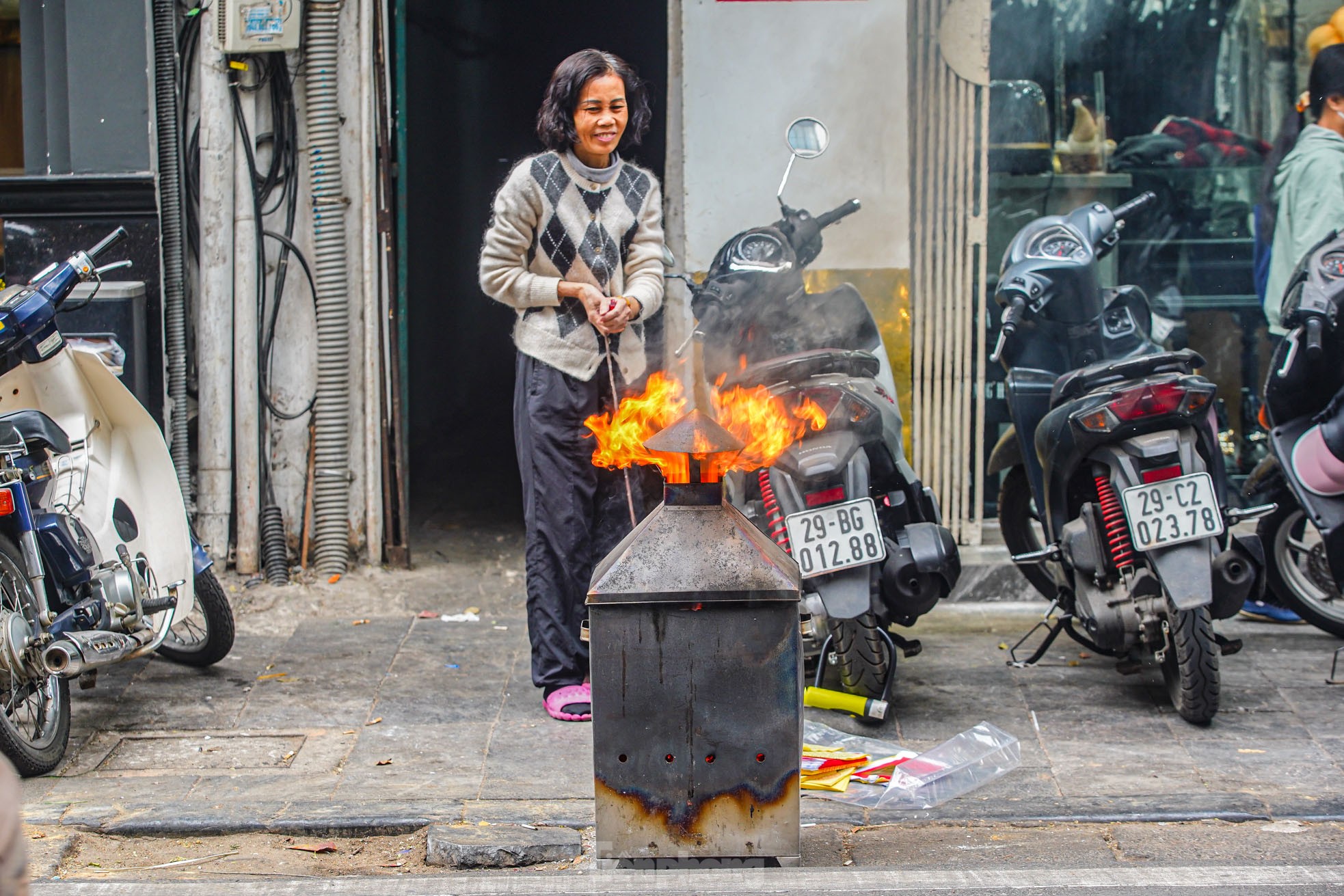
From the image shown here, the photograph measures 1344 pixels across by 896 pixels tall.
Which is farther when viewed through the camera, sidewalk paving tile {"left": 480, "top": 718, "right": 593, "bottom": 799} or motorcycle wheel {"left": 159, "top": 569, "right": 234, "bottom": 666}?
motorcycle wheel {"left": 159, "top": 569, "right": 234, "bottom": 666}

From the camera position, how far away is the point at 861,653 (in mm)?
4828

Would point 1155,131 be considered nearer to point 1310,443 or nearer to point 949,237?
point 949,237

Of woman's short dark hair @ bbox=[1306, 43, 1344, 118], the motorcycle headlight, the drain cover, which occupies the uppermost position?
woman's short dark hair @ bbox=[1306, 43, 1344, 118]

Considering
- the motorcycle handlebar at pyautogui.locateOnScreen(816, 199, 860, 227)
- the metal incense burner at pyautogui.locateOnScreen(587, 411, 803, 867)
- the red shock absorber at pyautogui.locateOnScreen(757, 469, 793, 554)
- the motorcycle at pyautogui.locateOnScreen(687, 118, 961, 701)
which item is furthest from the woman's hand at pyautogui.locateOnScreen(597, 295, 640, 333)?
the metal incense burner at pyautogui.locateOnScreen(587, 411, 803, 867)

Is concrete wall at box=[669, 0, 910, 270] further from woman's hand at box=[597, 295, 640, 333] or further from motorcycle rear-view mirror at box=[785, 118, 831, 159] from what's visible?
woman's hand at box=[597, 295, 640, 333]

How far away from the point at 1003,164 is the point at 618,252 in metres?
2.44

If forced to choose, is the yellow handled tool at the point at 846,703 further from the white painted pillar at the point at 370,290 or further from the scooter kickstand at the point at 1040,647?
the white painted pillar at the point at 370,290

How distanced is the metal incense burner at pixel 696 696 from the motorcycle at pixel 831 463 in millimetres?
1095

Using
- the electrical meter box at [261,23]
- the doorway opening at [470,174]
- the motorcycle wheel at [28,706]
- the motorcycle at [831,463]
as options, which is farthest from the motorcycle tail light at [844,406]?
the doorway opening at [470,174]

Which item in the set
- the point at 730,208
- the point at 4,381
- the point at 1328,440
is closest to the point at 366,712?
the point at 4,381

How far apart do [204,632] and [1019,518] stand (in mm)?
3397

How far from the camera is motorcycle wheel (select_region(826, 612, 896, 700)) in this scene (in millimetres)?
4801

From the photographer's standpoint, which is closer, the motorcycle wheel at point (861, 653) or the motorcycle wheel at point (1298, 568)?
the motorcycle wheel at point (861, 653)

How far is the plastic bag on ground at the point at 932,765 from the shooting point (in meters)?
4.30
